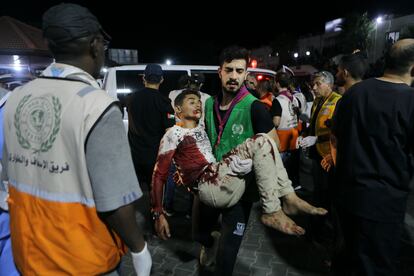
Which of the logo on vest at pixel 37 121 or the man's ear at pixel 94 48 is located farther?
the man's ear at pixel 94 48

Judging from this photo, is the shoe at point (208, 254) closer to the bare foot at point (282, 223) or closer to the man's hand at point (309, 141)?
the bare foot at point (282, 223)

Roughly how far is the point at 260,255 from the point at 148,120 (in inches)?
89.9

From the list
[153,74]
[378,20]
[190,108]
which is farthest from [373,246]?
[378,20]

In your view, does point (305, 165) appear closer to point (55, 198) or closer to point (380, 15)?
point (55, 198)

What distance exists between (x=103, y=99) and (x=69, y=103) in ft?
0.46

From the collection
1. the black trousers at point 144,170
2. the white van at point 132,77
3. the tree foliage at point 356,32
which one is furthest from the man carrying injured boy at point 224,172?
the tree foliage at point 356,32

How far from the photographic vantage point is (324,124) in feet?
12.6

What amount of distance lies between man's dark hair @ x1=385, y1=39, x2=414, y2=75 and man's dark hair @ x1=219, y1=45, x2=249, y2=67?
1.16 meters

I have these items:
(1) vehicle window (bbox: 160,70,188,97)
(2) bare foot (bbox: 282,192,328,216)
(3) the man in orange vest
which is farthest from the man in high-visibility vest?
(1) vehicle window (bbox: 160,70,188,97)

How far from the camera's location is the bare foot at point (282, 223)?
6.97 ft

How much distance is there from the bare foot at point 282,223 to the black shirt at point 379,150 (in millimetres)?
657

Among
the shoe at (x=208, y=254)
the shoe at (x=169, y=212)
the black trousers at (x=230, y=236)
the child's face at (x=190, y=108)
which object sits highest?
the child's face at (x=190, y=108)

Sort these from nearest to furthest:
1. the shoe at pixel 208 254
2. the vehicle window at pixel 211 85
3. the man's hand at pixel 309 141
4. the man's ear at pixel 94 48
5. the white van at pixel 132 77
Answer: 1. the man's ear at pixel 94 48
2. the shoe at pixel 208 254
3. the man's hand at pixel 309 141
4. the white van at pixel 132 77
5. the vehicle window at pixel 211 85

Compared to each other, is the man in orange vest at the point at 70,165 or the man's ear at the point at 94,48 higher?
the man's ear at the point at 94,48
